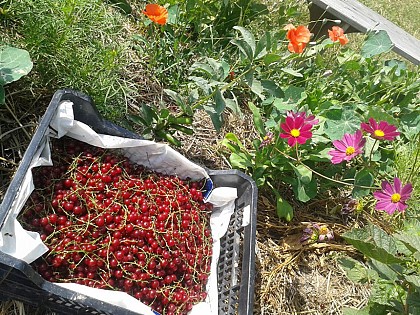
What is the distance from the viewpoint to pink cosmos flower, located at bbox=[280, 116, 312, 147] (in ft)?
4.74

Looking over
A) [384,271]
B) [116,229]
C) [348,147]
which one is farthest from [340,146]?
[116,229]

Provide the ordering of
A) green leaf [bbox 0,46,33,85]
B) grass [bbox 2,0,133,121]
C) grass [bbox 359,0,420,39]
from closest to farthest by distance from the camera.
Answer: green leaf [bbox 0,46,33,85] → grass [bbox 2,0,133,121] → grass [bbox 359,0,420,39]

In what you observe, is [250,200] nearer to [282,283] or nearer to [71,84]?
[282,283]

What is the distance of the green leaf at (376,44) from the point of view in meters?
1.92

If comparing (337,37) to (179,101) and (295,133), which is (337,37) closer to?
(295,133)

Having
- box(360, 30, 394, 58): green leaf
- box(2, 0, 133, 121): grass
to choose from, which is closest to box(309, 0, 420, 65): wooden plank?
box(360, 30, 394, 58): green leaf

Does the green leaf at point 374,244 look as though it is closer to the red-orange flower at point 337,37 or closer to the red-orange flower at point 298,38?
the red-orange flower at point 298,38

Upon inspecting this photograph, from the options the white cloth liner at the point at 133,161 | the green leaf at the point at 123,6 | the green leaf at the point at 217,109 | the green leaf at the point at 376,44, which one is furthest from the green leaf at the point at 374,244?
the green leaf at the point at 123,6

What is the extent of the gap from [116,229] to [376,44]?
129 cm

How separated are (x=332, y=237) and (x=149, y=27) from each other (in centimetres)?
102

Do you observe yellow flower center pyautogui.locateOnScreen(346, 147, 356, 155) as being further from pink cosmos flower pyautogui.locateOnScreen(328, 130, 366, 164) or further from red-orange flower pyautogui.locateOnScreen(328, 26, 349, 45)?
red-orange flower pyautogui.locateOnScreen(328, 26, 349, 45)

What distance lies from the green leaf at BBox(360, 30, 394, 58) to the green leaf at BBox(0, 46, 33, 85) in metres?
1.29

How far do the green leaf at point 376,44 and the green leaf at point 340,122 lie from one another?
34 cm

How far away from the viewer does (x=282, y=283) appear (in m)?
1.64
